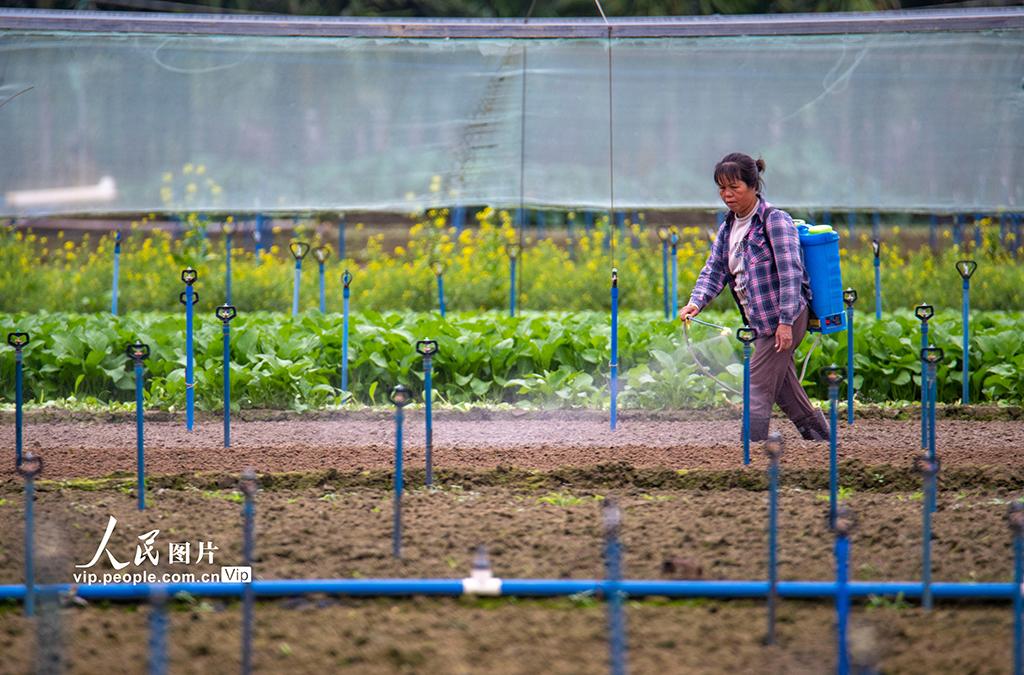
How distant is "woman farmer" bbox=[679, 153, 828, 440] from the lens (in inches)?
233

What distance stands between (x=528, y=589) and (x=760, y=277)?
2.52 m

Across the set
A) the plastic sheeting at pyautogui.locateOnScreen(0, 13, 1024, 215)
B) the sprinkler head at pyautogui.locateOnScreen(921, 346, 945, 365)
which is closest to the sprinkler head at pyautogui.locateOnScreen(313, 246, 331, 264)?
the plastic sheeting at pyautogui.locateOnScreen(0, 13, 1024, 215)

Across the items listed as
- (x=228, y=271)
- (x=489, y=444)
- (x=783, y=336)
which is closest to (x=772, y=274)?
(x=783, y=336)

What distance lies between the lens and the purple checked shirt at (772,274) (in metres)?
5.93

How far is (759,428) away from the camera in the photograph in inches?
243

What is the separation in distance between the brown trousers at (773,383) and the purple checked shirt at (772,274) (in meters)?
0.09

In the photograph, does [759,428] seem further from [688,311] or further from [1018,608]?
[1018,608]

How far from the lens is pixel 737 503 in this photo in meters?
5.19

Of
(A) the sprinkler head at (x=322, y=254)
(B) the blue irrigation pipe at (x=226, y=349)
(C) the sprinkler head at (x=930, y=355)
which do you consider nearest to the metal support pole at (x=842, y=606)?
(C) the sprinkler head at (x=930, y=355)

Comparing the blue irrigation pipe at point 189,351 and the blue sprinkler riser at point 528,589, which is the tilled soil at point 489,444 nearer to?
the blue irrigation pipe at point 189,351

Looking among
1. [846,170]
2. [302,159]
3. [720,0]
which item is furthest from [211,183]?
[720,0]

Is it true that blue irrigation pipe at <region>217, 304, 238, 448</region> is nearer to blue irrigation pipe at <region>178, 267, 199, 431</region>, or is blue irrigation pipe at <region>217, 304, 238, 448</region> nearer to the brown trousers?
blue irrigation pipe at <region>178, 267, 199, 431</region>

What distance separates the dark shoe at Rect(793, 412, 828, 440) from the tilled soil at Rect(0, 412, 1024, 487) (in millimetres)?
85

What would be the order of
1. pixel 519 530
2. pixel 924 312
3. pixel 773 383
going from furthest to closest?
pixel 924 312 → pixel 773 383 → pixel 519 530
